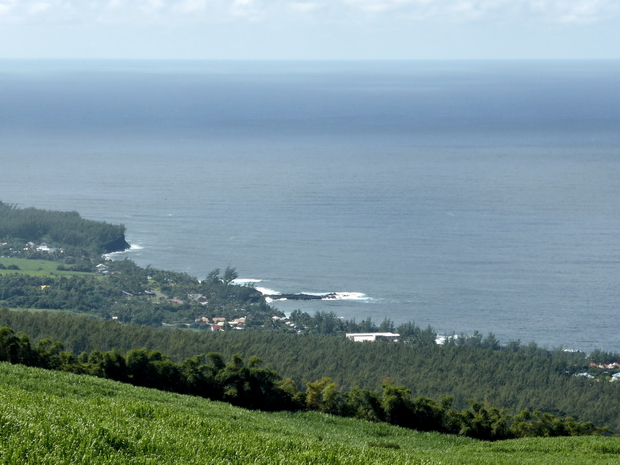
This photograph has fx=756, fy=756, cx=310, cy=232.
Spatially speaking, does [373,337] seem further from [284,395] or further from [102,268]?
[102,268]

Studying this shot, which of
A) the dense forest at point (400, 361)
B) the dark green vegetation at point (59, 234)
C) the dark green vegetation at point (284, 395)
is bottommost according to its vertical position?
the dense forest at point (400, 361)

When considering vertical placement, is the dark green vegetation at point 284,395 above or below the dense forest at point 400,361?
above

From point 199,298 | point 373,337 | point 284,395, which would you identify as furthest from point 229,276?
point 284,395

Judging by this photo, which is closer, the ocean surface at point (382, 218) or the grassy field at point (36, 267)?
the ocean surface at point (382, 218)

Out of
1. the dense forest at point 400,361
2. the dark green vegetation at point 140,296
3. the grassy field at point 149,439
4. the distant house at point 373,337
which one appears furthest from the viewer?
the dark green vegetation at point 140,296

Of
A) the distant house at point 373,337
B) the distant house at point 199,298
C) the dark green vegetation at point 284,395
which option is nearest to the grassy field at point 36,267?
the distant house at point 199,298

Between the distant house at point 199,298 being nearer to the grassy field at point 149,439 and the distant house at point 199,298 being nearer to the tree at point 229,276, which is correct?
the tree at point 229,276

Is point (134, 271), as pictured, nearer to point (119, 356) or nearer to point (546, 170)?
point (119, 356)

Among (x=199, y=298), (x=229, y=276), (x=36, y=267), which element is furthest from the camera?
(x=36, y=267)
